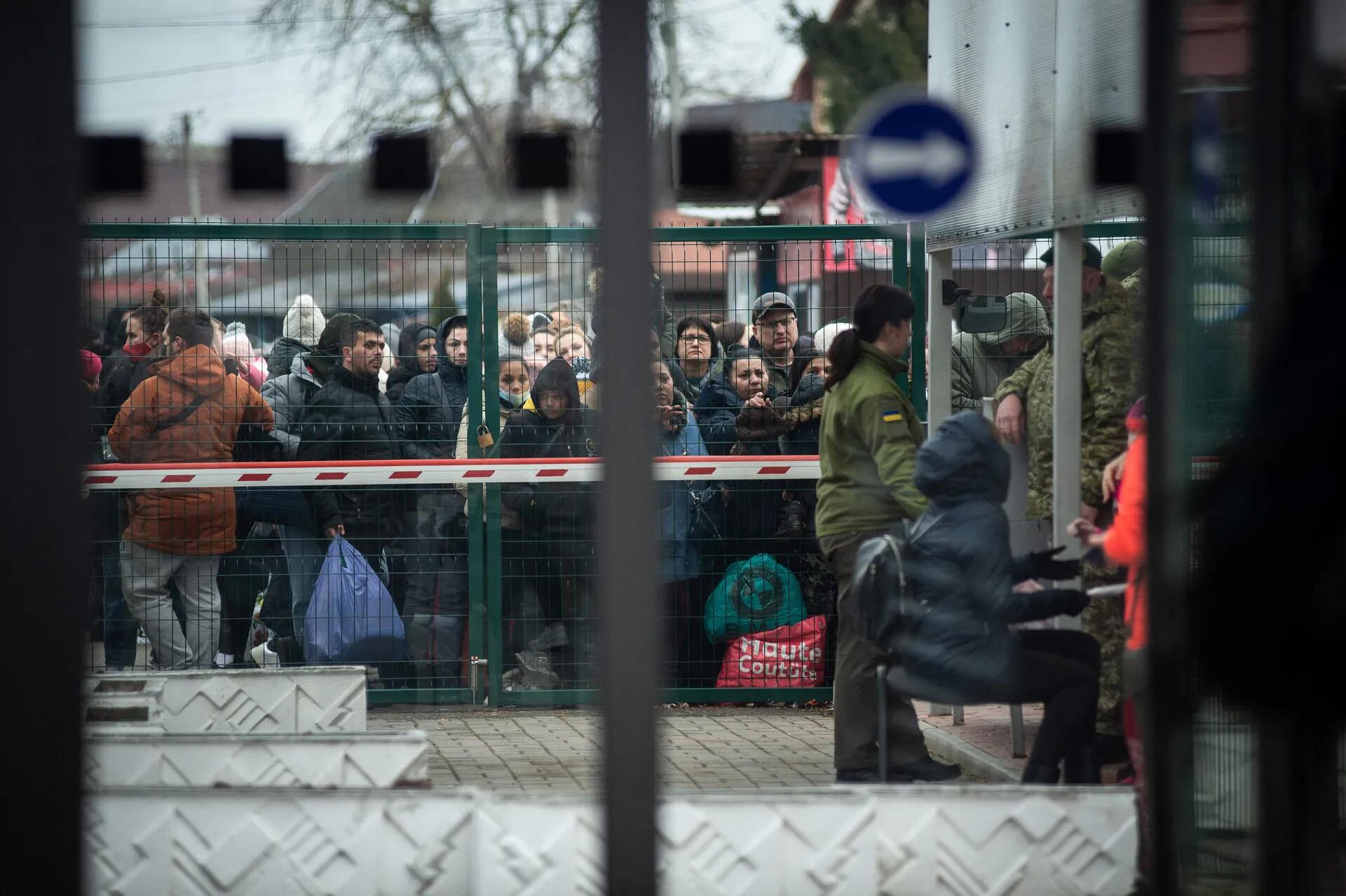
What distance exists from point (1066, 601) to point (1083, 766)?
559 mm

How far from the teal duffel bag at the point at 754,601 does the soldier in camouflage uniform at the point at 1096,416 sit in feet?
6.67

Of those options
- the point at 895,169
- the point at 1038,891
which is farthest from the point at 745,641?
the point at 1038,891

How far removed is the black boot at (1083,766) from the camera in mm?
3848

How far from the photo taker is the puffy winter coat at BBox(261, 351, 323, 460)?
7004 mm

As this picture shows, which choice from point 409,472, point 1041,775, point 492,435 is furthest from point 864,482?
point 409,472

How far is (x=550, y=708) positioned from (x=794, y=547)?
142 cm

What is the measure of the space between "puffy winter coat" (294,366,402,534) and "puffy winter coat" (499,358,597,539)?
0.55 meters

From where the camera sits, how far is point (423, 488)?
7.20 metres

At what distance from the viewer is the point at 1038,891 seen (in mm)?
3471

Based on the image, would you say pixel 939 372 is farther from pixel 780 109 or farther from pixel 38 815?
pixel 38 815

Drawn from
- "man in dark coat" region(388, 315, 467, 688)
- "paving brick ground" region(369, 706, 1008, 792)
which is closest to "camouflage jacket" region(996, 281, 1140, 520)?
"paving brick ground" region(369, 706, 1008, 792)

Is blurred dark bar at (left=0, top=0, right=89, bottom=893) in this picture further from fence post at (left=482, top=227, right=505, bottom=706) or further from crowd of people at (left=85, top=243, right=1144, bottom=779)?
fence post at (left=482, top=227, right=505, bottom=706)

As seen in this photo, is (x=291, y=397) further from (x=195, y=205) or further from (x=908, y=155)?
(x=908, y=155)

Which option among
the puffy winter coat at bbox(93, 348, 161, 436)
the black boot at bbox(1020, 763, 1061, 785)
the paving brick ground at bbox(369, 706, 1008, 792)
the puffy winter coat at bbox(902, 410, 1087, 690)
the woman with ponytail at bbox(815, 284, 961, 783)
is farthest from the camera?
the puffy winter coat at bbox(93, 348, 161, 436)
